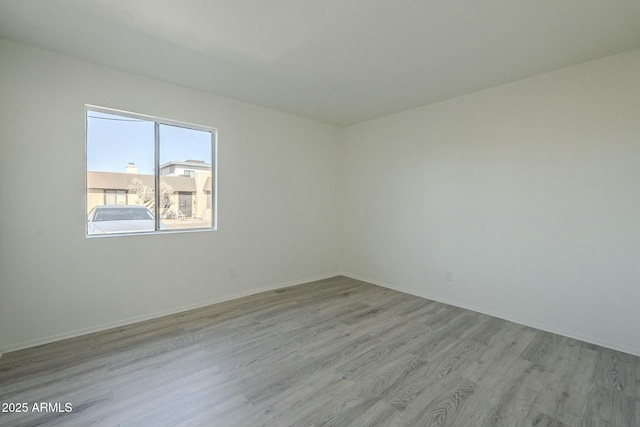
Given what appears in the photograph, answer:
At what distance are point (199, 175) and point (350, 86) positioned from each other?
2214mm

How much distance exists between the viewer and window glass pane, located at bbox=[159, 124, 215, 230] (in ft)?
11.1

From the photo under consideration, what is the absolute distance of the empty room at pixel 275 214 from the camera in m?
2.01

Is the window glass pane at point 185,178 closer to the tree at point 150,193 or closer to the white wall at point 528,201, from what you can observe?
the tree at point 150,193

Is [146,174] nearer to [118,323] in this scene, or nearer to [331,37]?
[118,323]

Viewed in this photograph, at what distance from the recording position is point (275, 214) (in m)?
4.35

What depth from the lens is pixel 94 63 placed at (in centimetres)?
283

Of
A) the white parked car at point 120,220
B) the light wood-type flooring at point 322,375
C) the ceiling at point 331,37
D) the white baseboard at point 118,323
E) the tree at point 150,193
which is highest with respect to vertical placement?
the ceiling at point 331,37

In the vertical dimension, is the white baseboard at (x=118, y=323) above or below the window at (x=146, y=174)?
below

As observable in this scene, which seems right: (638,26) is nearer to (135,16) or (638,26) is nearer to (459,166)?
(459,166)

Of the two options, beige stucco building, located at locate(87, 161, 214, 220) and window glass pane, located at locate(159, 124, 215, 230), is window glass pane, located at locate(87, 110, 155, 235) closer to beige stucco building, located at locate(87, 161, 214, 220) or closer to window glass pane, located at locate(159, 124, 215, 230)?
beige stucco building, located at locate(87, 161, 214, 220)

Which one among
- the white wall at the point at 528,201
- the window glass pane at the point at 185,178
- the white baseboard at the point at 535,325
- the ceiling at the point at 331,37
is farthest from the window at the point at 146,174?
the white baseboard at the point at 535,325

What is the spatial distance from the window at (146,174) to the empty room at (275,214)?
0.07 feet

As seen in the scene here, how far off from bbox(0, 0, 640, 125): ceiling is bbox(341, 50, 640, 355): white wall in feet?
1.29

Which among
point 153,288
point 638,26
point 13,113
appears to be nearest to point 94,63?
point 13,113
